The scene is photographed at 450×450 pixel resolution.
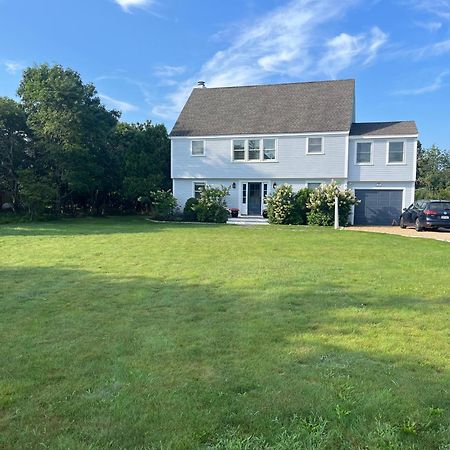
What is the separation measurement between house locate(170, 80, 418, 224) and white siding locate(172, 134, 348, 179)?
0.06 meters

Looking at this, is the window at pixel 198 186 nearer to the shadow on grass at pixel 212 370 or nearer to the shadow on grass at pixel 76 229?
the shadow on grass at pixel 76 229

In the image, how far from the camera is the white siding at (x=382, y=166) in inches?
873

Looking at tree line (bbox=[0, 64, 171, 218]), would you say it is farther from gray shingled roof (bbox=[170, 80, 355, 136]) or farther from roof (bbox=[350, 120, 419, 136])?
roof (bbox=[350, 120, 419, 136])

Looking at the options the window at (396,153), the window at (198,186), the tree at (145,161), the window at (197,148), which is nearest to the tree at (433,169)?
the window at (396,153)

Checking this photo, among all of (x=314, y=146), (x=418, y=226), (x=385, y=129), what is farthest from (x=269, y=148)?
(x=418, y=226)

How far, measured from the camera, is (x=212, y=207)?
22.5m

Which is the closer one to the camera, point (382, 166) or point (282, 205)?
point (282, 205)

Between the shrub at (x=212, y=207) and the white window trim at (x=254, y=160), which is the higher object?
the white window trim at (x=254, y=160)

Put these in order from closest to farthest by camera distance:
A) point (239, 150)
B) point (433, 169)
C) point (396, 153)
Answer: point (396, 153) → point (239, 150) → point (433, 169)

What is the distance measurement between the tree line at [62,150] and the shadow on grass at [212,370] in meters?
19.5

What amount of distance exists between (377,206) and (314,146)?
4.99m

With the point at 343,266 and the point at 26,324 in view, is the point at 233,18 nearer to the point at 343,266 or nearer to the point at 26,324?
the point at 343,266

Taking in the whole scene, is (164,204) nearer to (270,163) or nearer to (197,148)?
(197,148)

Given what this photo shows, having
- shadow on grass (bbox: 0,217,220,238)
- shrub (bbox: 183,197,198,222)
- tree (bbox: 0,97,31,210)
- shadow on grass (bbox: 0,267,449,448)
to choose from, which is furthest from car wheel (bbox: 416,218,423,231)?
tree (bbox: 0,97,31,210)
